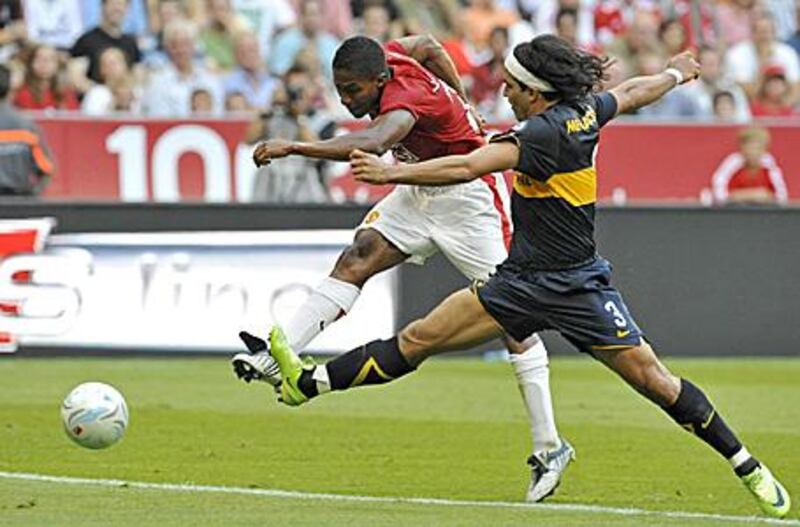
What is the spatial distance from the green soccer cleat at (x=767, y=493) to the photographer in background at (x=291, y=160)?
10750mm

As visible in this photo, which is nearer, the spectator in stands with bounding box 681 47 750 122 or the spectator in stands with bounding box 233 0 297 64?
the spectator in stands with bounding box 681 47 750 122

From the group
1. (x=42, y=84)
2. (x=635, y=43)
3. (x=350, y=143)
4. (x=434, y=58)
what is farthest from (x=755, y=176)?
(x=350, y=143)

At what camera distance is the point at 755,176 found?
2194 cm

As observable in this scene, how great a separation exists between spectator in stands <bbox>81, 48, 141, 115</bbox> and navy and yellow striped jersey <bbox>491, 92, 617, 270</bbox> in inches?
500

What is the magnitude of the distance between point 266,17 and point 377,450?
12780 millimetres

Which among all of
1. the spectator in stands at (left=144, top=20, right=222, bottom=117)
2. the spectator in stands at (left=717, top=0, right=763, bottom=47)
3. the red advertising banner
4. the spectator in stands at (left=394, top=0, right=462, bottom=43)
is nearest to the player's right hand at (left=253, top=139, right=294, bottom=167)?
the red advertising banner

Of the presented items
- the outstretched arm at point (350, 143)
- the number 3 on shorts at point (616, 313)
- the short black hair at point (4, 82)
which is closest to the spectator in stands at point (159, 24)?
the short black hair at point (4, 82)

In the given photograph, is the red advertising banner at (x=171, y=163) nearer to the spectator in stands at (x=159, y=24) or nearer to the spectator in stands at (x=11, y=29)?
the spectator in stands at (x=11, y=29)

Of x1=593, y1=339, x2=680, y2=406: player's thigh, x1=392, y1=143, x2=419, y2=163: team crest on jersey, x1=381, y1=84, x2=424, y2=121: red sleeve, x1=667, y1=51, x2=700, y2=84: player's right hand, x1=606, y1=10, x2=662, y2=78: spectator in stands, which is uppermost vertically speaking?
x1=667, y1=51, x2=700, y2=84: player's right hand

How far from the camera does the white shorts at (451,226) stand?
38.2ft

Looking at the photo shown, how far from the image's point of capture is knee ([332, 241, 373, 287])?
11.8 metres

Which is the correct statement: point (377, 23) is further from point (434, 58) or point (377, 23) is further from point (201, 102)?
point (434, 58)

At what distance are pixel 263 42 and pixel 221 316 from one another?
6674 millimetres

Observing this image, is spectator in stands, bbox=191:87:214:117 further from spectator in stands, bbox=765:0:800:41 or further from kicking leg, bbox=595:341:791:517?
kicking leg, bbox=595:341:791:517
